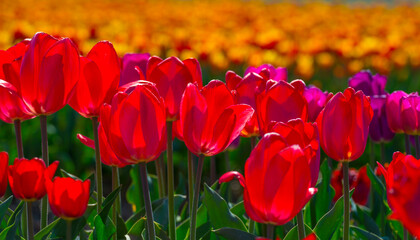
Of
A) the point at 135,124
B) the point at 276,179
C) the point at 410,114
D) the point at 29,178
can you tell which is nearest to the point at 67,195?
the point at 29,178

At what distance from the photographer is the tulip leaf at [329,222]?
5.20 feet

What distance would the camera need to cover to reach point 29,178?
1375 mm

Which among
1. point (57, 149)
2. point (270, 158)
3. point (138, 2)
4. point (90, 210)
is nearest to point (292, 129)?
point (270, 158)

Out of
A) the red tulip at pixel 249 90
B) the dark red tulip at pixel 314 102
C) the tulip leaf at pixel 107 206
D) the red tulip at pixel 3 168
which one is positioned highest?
the red tulip at pixel 249 90

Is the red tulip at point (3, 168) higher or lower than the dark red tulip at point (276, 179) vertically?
lower

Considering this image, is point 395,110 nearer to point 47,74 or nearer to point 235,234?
point 235,234

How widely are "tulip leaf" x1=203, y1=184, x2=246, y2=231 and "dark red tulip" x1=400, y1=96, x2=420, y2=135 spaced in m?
0.54

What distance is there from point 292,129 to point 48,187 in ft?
1.66

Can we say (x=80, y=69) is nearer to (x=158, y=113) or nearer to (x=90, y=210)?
(x=158, y=113)

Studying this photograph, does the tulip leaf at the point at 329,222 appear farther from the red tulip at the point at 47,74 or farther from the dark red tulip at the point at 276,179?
the red tulip at the point at 47,74

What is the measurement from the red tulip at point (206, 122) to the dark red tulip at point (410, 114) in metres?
0.56

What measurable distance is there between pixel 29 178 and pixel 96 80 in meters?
0.30

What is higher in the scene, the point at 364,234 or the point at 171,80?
the point at 171,80

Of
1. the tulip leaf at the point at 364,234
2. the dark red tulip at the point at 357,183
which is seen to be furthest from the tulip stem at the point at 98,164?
the dark red tulip at the point at 357,183
